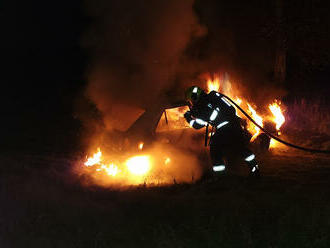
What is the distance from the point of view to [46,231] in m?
4.53

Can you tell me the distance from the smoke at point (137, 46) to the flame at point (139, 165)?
10.0ft

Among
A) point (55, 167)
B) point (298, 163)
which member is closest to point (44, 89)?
point (55, 167)

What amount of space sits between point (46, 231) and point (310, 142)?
22.1ft

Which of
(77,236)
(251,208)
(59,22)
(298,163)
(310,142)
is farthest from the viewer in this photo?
(59,22)

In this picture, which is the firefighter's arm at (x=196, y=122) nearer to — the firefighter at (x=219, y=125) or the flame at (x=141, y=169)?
the firefighter at (x=219, y=125)

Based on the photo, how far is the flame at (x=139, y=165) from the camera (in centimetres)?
709

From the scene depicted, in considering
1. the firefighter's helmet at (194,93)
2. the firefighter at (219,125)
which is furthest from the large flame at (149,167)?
the firefighter's helmet at (194,93)

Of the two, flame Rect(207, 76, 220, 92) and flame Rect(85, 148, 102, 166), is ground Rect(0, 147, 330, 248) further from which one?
flame Rect(207, 76, 220, 92)

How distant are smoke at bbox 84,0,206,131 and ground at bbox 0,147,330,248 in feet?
12.8

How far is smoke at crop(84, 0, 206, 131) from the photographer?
10.2 m

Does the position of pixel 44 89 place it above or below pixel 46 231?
above

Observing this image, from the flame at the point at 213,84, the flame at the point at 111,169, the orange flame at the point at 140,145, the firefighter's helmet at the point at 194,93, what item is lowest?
the flame at the point at 111,169

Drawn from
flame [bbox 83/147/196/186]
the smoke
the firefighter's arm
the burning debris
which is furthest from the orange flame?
the smoke

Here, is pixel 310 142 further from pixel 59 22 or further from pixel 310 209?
pixel 59 22
